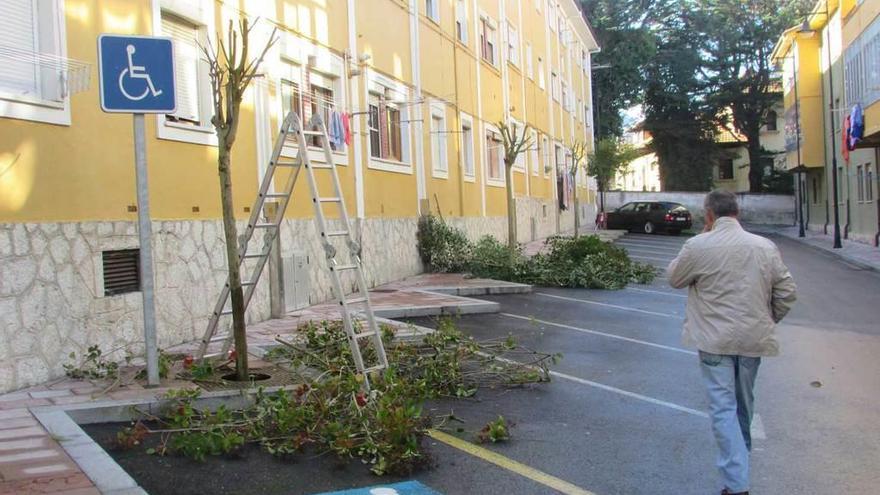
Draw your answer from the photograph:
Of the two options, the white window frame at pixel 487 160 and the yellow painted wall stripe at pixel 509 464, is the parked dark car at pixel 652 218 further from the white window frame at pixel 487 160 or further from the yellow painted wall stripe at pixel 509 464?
the yellow painted wall stripe at pixel 509 464

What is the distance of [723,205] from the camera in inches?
183

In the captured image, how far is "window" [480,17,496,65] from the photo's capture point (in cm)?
2353

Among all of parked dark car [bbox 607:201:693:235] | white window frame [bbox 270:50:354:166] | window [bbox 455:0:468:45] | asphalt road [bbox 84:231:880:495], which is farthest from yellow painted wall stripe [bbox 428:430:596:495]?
parked dark car [bbox 607:201:693:235]

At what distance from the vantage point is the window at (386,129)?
15289 mm

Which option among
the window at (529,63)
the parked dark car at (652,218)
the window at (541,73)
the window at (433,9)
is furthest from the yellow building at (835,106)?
the window at (433,9)

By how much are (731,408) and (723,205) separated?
1.19m

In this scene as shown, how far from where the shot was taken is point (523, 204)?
27.9 m

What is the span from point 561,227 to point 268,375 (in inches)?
1168

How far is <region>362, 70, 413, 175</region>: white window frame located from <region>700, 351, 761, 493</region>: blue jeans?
1077 centimetres

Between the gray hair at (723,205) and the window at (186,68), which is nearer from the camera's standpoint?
the gray hair at (723,205)

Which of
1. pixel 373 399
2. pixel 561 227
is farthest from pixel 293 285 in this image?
pixel 561 227

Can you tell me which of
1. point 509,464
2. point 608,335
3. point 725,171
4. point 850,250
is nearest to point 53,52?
point 509,464

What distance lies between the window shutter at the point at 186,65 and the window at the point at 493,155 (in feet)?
46.1

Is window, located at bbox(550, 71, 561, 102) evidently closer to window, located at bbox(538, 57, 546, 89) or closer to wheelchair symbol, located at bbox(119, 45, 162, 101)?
window, located at bbox(538, 57, 546, 89)
